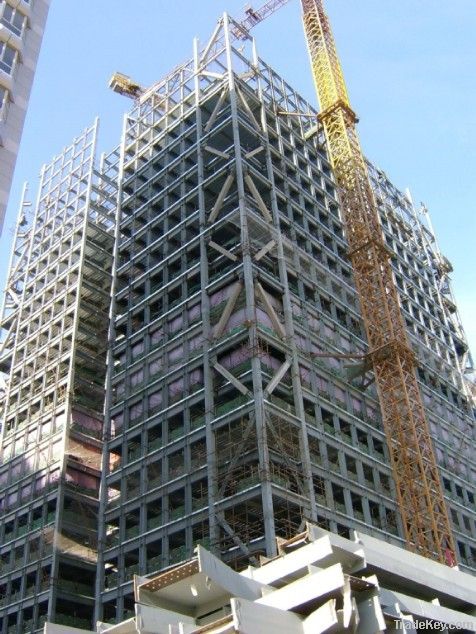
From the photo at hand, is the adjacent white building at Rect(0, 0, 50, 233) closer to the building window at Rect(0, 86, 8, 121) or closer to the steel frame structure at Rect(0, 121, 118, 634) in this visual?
the building window at Rect(0, 86, 8, 121)

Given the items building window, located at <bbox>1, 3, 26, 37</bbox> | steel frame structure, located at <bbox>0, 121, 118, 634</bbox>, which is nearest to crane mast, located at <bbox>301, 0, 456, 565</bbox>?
steel frame structure, located at <bbox>0, 121, 118, 634</bbox>

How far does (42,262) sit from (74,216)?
284 inches

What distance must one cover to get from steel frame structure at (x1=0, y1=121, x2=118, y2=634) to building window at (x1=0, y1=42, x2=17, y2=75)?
116 ft

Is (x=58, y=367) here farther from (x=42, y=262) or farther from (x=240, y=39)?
(x=240, y=39)

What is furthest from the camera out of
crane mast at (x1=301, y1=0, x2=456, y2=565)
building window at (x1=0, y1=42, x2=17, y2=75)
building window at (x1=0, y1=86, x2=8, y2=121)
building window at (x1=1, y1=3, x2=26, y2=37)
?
crane mast at (x1=301, y1=0, x2=456, y2=565)

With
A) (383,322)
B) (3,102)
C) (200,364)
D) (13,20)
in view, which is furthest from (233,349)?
(13,20)

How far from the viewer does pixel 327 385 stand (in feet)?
207

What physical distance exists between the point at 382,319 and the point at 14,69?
39688 millimetres

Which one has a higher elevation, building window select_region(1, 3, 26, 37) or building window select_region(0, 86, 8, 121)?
building window select_region(1, 3, 26, 37)

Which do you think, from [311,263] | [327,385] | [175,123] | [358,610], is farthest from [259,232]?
[358,610]

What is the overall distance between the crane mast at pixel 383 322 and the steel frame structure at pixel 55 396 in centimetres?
2617

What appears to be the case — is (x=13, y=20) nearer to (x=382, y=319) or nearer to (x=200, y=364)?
(x=200, y=364)

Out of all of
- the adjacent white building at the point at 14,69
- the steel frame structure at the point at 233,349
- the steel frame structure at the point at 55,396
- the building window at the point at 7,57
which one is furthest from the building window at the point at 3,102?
the steel frame structure at the point at 55,396

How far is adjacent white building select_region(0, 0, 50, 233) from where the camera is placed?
45125 millimetres
